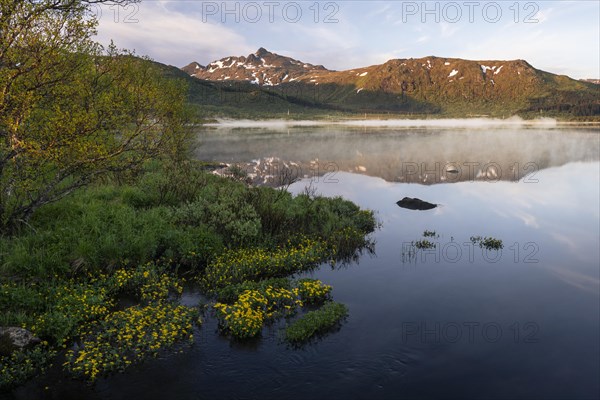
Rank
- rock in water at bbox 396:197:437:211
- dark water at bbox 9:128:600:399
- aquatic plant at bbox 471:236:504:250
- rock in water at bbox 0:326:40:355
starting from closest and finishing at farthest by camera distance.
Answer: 1. dark water at bbox 9:128:600:399
2. rock in water at bbox 0:326:40:355
3. aquatic plant at bbox 471:236:504:250
4. rock in water at bbox 396:197:437:211

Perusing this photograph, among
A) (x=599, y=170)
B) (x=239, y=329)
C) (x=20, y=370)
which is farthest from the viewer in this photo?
(x=599, y=170)

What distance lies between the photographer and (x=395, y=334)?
557 inches

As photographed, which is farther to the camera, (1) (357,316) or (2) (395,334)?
(1) (357,316)

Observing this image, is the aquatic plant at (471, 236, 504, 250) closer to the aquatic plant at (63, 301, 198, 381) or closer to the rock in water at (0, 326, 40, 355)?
the aquatic plant at (63, 301, 198, 381)

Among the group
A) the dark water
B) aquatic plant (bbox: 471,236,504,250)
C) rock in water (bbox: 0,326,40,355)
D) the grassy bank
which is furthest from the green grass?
aquatic plant (bbox: 471,236,504,250)

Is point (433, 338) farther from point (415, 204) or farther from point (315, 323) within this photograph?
point (415, 204)

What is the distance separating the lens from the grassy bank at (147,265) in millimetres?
12609

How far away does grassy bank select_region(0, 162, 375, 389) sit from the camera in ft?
41.4

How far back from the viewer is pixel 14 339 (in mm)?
11742

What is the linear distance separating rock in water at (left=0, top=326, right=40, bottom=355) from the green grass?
24.2 feet

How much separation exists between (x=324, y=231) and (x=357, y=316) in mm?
9408

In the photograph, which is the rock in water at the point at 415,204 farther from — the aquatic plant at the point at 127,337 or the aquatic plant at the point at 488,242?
the aquatic plant at the point at 127,337

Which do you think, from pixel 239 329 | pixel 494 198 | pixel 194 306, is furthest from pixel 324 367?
pixel 494 198

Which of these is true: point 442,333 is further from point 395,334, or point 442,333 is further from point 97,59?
point 97,59
